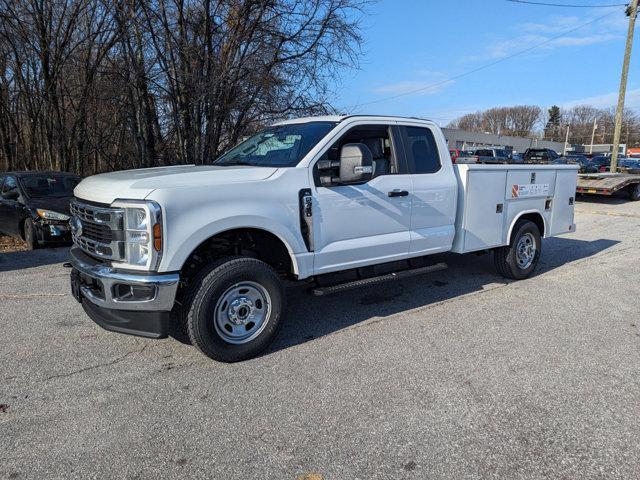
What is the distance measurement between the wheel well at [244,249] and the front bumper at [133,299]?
0.43m

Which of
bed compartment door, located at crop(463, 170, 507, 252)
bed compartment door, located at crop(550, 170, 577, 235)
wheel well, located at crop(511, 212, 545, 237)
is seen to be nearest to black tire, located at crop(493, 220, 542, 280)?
wheel well, located at crop(511, 212, 545, 237)

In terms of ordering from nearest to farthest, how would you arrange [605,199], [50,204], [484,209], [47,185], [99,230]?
1. [99,230]
2. [484,209]
3. [50,204]
4. [47,185]
5. [605,199]

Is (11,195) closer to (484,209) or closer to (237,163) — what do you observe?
(237,163)

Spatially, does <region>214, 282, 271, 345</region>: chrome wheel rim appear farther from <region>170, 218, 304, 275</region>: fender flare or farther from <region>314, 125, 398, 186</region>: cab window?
<region>314, 125, 398, 186</region>: cab window

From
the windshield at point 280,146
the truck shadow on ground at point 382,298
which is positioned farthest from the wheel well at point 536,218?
the windshield at point 280,146

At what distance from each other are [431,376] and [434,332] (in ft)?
3.29

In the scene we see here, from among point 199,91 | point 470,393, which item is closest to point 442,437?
point 470,393

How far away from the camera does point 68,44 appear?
1410 cm

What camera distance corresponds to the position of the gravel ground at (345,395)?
9.34 feet

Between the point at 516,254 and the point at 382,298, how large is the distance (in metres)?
2.20

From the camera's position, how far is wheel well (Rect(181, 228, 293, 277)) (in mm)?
4215

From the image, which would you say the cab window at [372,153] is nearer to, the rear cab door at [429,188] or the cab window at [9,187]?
the rear cab door at [429,188]

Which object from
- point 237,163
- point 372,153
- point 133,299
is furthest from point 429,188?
point 133,299

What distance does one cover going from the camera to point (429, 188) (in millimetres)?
5441
